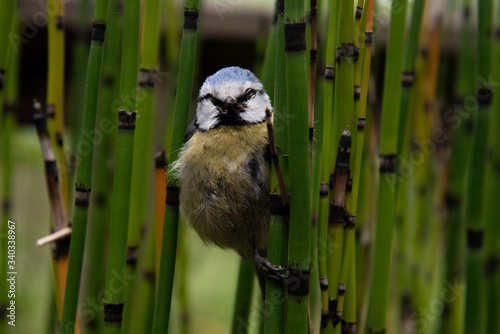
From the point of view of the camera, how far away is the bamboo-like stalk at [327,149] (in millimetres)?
724

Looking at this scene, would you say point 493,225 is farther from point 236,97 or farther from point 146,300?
point 146,300

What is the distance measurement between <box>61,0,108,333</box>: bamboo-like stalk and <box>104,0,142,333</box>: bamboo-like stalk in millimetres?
44

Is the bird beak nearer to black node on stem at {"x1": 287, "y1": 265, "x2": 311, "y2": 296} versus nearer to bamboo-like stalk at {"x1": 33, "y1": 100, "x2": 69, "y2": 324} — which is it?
bamboo-like stalk at {"x1": 33, "y1": 100, "x2": 69, "y2": 324}

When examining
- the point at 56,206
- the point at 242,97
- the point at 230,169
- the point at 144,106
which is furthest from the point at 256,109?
the point at 56,206

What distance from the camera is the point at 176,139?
769mm

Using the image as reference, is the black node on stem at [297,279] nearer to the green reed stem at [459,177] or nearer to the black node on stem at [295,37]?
the black node on stem at [295,37]

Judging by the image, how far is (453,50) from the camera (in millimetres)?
2043

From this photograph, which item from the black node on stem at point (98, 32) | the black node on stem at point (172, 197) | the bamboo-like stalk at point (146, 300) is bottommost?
the bamboo-like stalk at point (146, 300)

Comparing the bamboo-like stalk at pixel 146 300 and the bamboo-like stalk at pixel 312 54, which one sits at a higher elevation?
the bamboo-like stalk at pixel 312 54

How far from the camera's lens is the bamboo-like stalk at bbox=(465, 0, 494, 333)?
0.93 metres

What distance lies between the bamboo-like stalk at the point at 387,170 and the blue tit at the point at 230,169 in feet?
0.62

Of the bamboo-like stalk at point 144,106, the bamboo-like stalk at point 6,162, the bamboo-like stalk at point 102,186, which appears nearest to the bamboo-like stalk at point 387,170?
the bamboo-like stalk at point 144,106

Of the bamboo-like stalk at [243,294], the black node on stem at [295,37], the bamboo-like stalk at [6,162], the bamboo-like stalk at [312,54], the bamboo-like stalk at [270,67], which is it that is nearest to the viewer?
the black node on stem at [295,37]

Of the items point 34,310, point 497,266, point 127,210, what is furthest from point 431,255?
point 34,310
